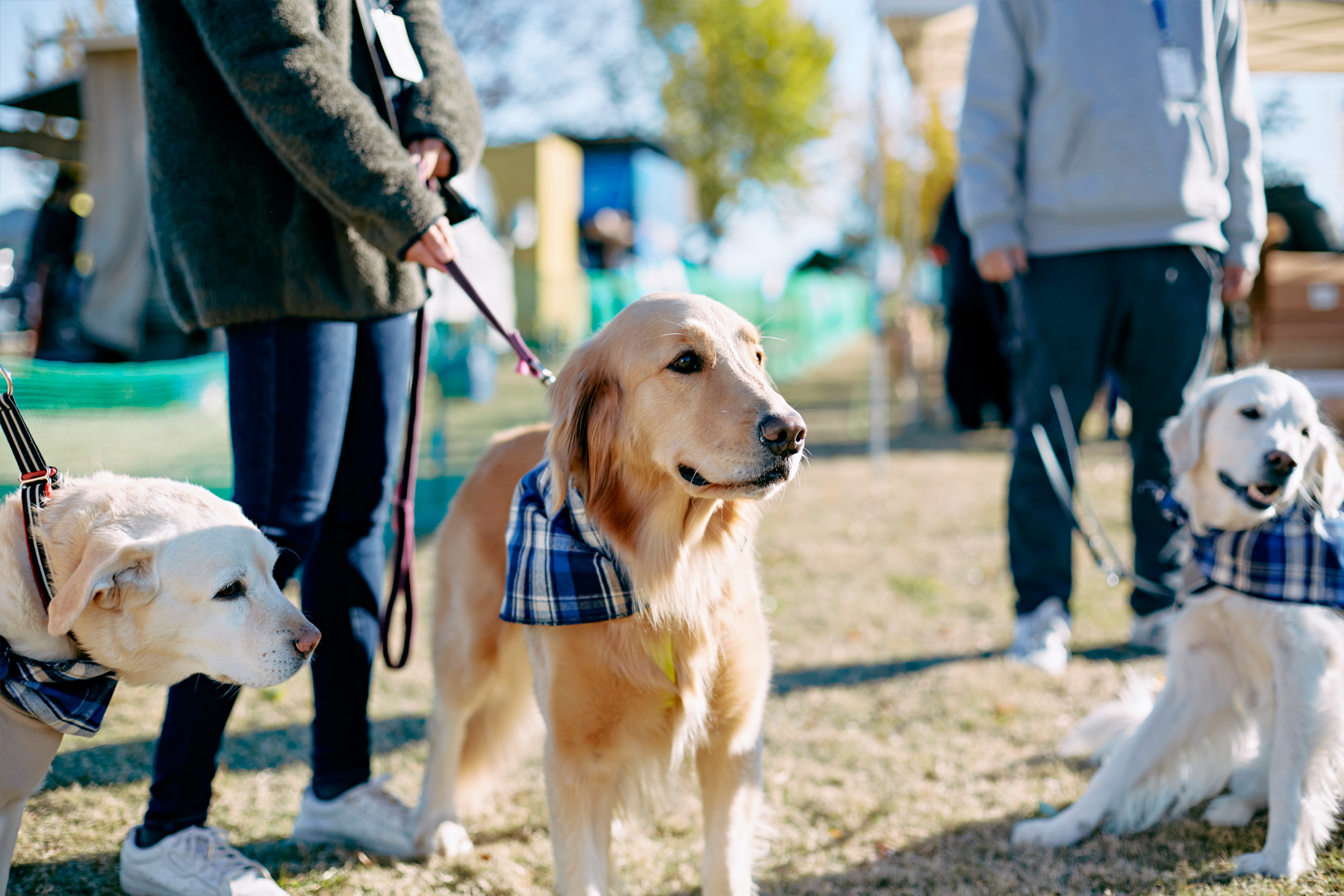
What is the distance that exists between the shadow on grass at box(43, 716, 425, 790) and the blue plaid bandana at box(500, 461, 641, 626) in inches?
52.5

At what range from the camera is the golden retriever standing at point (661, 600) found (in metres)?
1.76

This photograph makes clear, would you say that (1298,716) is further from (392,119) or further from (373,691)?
(373,691)

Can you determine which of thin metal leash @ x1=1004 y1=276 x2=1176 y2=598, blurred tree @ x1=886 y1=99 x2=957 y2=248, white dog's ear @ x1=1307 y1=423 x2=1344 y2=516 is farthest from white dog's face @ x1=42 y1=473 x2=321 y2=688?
blurred tree @ x1=886 y1=99 x2=957 y2=248

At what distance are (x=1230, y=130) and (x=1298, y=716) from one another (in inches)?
88.3

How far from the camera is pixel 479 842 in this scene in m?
2.36

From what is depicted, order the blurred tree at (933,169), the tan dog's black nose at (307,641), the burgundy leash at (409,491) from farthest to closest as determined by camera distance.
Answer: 1. the blurred tree at (933,169)
2. the burgundy leash at (409,491)
3. the tan dog's black nose at (307,641)

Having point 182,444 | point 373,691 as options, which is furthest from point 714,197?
point 373,691

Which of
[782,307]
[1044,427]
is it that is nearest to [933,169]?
[782,307]

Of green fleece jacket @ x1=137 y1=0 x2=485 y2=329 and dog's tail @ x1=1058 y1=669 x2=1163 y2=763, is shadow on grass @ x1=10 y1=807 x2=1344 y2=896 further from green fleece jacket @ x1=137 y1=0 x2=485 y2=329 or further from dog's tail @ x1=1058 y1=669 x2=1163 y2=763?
green fleece jacket @ x1=137 y1=0 x2=485 y2=329

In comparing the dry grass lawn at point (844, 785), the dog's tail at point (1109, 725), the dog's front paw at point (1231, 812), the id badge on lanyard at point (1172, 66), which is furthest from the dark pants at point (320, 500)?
the id badge on lanyard at point (1172, 66)

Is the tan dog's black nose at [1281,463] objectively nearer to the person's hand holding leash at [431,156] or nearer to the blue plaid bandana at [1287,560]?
the blue plaid bandana at [1287,560]

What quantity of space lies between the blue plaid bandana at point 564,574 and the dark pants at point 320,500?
1.54ft

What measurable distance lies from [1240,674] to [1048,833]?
62 cm

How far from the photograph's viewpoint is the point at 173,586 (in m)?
1.59
